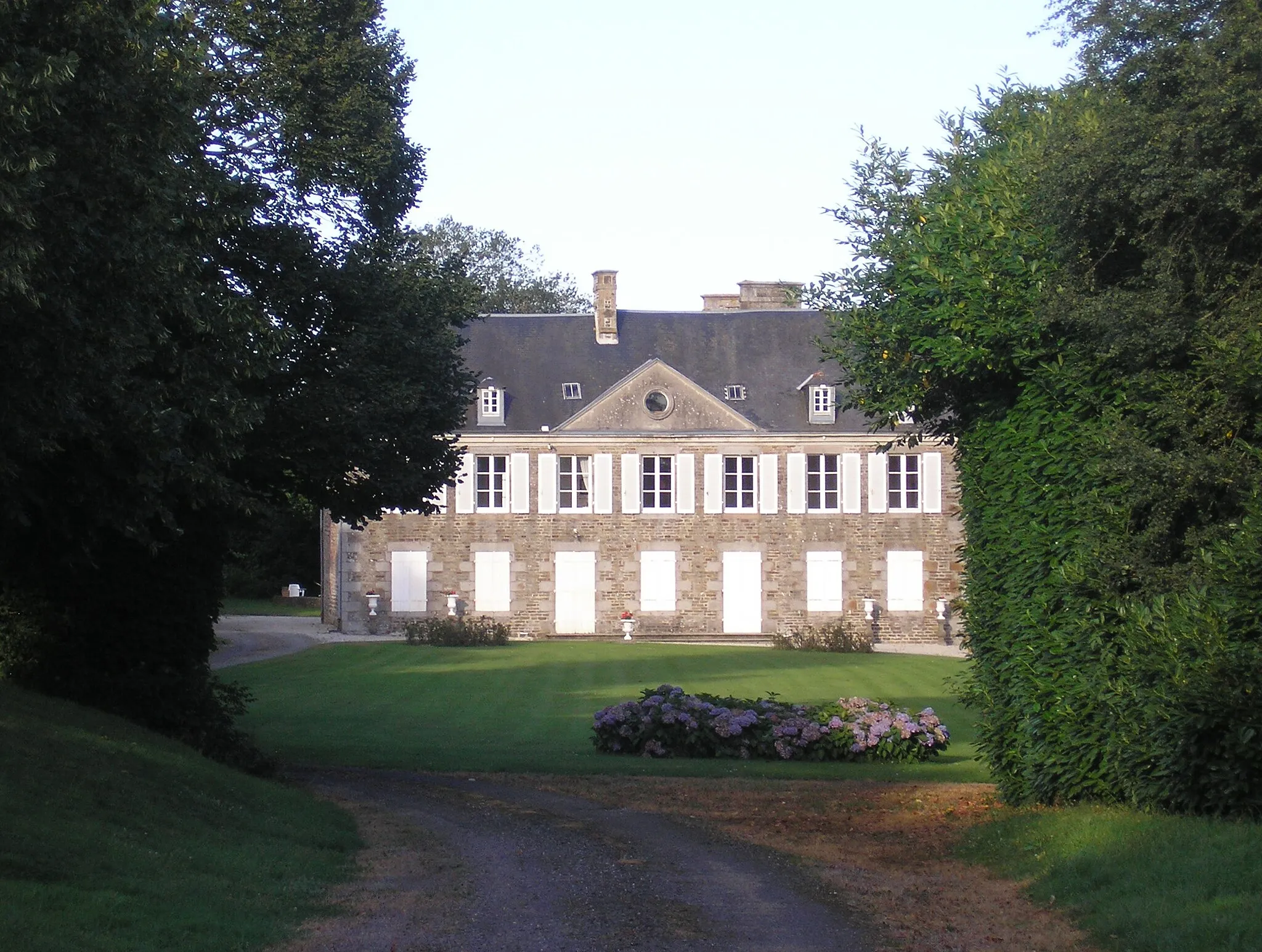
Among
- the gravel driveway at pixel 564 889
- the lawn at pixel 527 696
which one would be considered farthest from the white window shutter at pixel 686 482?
the gravel driveway at pixel 564 889

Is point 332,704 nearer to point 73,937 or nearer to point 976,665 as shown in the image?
point 976,665

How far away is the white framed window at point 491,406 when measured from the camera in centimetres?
4325

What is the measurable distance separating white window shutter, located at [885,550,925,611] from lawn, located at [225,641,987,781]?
651cm

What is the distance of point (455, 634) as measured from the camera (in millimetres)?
38750

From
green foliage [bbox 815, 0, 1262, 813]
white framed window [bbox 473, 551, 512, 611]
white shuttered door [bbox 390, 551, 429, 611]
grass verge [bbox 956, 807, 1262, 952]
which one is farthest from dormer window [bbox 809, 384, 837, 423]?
grass verge [bbox 956, 807, 1262, 952]

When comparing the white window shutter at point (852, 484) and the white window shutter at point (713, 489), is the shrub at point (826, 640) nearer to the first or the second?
the white window shutter at point (852, 484)

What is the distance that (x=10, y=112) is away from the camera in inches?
304

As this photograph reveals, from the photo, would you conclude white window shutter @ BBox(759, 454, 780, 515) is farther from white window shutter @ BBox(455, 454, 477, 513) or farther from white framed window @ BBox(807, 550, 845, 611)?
white window shutter @ BBox(455, 454, 477, 513)

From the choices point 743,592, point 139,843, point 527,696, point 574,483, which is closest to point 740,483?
point 743,592

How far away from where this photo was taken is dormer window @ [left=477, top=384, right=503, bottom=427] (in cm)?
4322

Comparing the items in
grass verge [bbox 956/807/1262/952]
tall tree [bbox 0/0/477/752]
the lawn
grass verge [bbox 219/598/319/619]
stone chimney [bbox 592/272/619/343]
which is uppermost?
stone chimney [bbox 592/272/619/343]

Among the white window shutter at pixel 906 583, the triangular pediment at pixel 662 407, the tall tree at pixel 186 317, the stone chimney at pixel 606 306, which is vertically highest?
the stone chimney at pixel 606 306

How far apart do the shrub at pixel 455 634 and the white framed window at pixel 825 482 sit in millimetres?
10580

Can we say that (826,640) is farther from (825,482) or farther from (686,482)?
(686,482)
